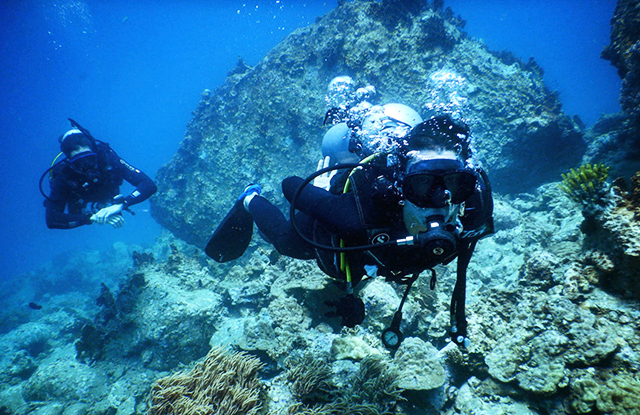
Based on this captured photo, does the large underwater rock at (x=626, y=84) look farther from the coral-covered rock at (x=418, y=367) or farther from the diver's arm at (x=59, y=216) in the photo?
the diver's arm at (x=59, y=216)

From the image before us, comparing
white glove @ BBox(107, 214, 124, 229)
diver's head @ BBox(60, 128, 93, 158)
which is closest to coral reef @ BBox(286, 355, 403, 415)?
white glove @ BBox(107, 214, 124, 229)

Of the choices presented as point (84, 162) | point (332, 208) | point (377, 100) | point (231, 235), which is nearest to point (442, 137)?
point (332, 208)

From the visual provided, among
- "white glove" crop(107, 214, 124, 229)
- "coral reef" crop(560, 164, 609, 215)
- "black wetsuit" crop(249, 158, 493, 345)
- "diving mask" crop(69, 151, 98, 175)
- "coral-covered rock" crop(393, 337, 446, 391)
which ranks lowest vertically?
"coral-covered rock" crop(393, 337, 446, 391)

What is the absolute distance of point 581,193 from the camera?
A: 3.85 metres

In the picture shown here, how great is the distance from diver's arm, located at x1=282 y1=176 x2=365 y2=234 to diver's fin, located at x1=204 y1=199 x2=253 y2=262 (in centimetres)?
201

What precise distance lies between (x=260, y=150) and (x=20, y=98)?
86.7m

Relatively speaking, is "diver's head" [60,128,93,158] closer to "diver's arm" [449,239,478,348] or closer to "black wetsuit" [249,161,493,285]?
"black wetsuit" [249,161,493,285]

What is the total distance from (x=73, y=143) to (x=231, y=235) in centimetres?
544

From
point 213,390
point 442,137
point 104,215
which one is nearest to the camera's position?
point 442,137

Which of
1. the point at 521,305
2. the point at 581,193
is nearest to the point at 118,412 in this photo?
the point at 521,305

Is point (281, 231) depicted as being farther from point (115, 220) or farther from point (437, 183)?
point (115, 220)

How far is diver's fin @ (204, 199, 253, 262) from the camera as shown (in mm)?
4477

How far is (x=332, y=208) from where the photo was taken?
264cm

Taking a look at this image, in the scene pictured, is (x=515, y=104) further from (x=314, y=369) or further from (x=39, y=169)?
(x=39, y=169)
